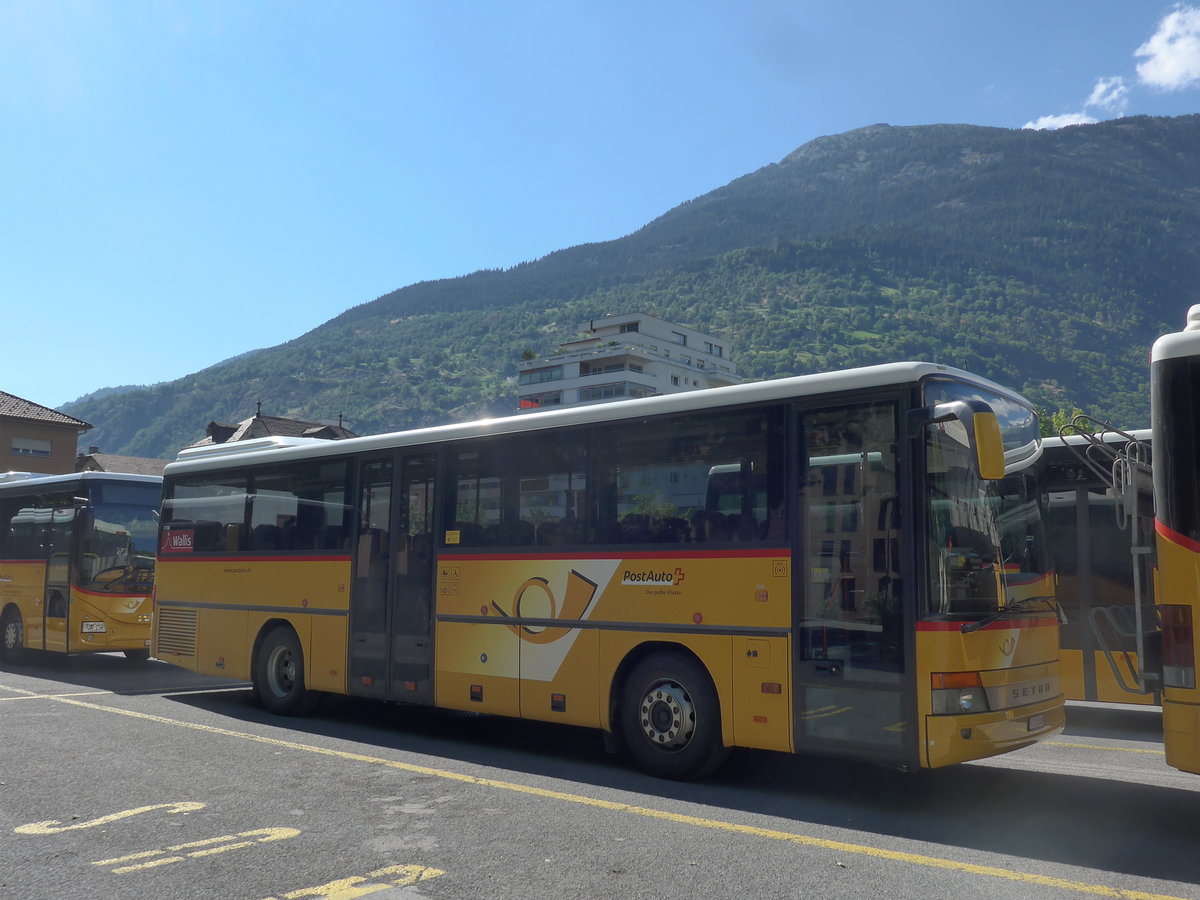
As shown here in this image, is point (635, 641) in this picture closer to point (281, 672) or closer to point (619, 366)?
point (281, 672)

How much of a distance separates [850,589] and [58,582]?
1399cm

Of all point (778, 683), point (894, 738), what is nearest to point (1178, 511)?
point (894, 738)

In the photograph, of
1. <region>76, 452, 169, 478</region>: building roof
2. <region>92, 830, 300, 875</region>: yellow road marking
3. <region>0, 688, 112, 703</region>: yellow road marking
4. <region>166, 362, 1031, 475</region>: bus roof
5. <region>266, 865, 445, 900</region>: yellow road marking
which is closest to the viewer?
<region>266, 865, 445, 900</region>: yellow road marking

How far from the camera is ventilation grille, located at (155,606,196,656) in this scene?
13.1 metres

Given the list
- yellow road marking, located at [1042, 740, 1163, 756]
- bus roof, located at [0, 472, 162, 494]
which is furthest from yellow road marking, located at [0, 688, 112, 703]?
yellow road marking, located at [1042, 740, 1163, 756]

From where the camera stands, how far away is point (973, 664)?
6.55 m

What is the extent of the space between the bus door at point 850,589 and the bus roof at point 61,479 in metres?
11.9

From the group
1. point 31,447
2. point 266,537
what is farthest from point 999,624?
point 31,447

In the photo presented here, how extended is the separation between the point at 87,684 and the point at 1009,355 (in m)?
159

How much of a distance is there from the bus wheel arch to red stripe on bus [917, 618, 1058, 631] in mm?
1762

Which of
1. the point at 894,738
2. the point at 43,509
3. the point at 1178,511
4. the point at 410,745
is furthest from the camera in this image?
the point at 43,509

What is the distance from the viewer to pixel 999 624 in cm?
677

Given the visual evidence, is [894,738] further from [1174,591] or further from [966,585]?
[1174,591]

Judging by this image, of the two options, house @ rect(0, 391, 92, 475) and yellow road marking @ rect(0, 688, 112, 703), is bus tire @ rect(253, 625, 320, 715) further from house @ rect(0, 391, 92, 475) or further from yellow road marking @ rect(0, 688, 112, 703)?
house @ rect(0, 391, 92, 475)
